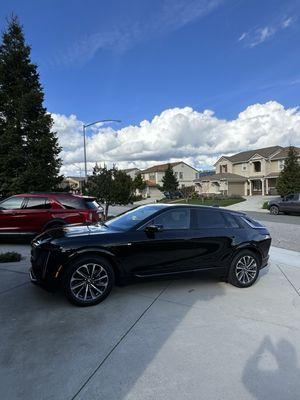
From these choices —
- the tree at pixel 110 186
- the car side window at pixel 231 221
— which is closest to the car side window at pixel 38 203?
the car side window at pixel 231 221

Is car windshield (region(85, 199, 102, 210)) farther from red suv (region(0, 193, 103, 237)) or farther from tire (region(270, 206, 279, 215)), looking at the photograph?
tire (region(270, 206, 279, 215))

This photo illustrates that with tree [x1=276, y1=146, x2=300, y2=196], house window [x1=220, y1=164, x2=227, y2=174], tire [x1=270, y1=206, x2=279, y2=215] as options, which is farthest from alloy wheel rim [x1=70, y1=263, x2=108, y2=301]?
house window [x1=220, y1=164, x2=227, y2=174]

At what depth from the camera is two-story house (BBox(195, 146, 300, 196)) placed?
177 feet

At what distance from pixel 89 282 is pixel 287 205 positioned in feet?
78.4

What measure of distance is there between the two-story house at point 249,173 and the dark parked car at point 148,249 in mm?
48057

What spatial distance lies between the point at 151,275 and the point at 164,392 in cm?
251

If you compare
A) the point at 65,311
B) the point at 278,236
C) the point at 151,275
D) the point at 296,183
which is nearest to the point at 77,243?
Result: the point at 65,311

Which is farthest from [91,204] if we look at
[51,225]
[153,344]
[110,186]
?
[153,344]

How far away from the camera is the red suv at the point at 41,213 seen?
10.2 meters

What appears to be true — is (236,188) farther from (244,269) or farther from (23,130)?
(244,269)

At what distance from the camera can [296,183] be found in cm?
3222

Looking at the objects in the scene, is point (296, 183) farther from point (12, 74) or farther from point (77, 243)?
point (77, 243)

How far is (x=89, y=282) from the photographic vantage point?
508 centimetres

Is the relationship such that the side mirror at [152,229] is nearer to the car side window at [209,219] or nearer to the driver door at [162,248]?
the driver door at [162,248]
